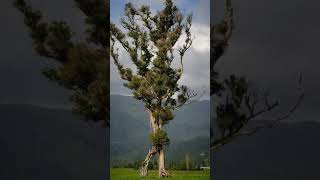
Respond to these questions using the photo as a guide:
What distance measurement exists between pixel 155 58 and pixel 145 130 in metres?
1.08

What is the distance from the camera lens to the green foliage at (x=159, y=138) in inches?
273

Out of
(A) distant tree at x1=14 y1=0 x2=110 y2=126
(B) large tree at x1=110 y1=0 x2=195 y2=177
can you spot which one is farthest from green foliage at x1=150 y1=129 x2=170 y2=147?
(A) distant tree at x1=14 y1=0 x2=110 y2=126

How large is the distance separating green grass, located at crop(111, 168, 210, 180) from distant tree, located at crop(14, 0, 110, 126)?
0.92 meters

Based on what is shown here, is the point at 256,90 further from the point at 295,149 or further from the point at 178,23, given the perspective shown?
the point at 178,23

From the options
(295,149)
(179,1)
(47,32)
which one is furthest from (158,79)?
(295,149)

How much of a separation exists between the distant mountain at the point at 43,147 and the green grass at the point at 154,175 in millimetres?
823

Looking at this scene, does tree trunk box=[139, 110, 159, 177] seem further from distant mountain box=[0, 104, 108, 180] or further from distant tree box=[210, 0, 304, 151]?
distant mountain box=[0, 104, 108, 180]

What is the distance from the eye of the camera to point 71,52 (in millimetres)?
6477

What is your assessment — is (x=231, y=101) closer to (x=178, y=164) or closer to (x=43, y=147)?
(x=178, y=164)

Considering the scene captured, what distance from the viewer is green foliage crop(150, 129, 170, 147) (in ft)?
22.8

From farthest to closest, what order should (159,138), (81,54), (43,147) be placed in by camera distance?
(159,138), (81,54), (43,147)

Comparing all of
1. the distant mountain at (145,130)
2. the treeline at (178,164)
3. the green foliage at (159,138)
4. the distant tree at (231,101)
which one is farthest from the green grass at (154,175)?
the distant tree at (231,101)

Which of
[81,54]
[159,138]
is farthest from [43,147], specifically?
[159,138]

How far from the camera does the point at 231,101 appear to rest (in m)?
6.56
